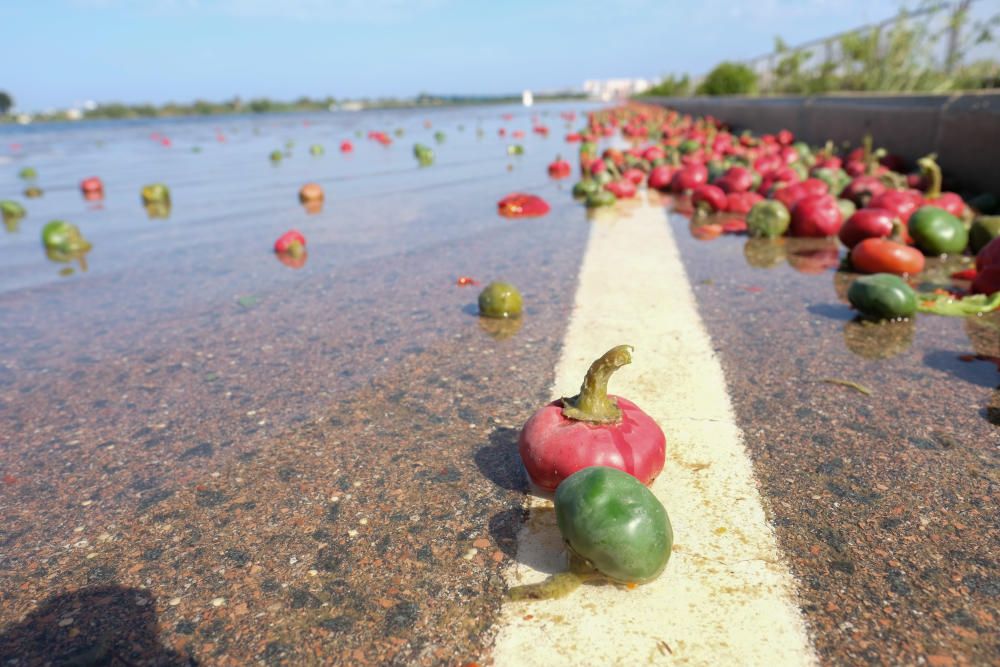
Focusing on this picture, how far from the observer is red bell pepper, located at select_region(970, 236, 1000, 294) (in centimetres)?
390

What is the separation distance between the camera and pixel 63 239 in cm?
680

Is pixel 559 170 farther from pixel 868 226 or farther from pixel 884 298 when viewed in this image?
pixel 884 298

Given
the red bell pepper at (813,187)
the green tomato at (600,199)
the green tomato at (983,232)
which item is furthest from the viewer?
the green tomato at (600,199)

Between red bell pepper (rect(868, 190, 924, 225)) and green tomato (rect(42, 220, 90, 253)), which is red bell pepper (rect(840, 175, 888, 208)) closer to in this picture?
red bell pepper (rect(868, 190, 924, 225))

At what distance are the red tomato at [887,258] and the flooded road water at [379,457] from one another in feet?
1.08

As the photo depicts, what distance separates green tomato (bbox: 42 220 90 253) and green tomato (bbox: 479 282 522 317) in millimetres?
5058

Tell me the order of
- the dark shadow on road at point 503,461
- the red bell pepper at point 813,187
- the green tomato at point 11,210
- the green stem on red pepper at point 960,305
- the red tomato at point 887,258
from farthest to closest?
the green tomato at point 11,210, the red bell pepper at point 813,187, the red tomato at point 887,258, the green stem on red pepper at point 960,305, the dark shadow on road at point 503,461

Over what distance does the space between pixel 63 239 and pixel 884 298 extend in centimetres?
724

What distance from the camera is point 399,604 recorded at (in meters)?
1.75

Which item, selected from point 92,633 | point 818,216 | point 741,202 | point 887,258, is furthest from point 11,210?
point 887,258

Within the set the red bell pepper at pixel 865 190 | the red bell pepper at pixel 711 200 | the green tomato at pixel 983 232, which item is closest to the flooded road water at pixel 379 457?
the green tomato at pixel 983 232

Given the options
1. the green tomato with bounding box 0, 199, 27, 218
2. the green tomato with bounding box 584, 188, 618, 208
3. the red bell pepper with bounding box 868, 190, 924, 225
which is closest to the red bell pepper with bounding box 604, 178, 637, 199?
the green tomato with bounding box 584, 188, 618, 208

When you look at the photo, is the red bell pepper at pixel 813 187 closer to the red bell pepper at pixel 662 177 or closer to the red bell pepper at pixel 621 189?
the red bell pepper at pixel 621 189

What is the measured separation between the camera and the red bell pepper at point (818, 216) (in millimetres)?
5973
